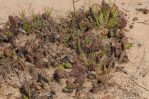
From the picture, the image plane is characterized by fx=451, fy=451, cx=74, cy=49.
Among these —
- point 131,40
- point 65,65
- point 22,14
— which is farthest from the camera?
point 22,14

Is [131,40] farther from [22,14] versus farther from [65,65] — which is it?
[22,14]

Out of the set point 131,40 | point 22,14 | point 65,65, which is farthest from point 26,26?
point 131,40

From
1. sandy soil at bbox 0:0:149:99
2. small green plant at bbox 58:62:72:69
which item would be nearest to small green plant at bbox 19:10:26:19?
sandy soil at bbox 0:0:149:99

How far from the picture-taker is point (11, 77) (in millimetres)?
5727

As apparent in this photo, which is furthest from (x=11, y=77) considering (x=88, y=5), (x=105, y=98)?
(x=88, y=5)

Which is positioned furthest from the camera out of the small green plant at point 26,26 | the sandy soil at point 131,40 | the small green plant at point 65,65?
the small green plant at point 26,26

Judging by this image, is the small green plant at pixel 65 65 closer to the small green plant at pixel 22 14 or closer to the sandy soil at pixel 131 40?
the sandy soil at pixel 131 40

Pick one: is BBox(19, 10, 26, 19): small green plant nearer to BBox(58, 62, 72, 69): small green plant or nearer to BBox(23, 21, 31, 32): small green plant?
BBox(23, 21, 31, 32): small green plant

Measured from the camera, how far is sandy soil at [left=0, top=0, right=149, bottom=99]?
5.46 meters

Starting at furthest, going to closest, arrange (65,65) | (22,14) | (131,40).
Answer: (22,14) < (131,40) < (65,65)

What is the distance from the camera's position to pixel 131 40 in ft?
20.1

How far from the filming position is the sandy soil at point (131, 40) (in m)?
5.46

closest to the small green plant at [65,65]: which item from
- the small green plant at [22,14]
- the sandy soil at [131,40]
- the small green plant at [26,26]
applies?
the sandy soil at [131,40]

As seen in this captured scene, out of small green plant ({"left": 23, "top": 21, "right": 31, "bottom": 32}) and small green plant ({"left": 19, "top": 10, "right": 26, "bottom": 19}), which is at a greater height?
small green plant ({"left": 19, "top": 10, "right": 26, "bottom": 19})
